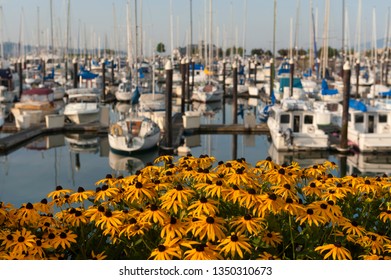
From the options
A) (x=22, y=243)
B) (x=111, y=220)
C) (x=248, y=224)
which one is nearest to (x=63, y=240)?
(x=22, y=243)

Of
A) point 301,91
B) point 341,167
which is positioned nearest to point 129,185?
point 341,167

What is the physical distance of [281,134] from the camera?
2711 cm

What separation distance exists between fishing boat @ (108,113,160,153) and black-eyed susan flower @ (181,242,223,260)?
73.6 ft

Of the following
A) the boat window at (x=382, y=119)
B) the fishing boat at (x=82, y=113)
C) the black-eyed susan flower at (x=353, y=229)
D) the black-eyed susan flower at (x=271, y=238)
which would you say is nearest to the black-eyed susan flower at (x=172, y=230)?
the black-eyed susan flower at (x=271, y=238)

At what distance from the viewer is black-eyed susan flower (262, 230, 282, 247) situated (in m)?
4.85

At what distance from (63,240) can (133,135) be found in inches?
864

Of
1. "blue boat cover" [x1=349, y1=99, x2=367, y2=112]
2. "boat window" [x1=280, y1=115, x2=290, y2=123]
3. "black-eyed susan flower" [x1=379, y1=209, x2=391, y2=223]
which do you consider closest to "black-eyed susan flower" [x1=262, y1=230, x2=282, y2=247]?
"black-eyed susan flower" [x1=379, y1=209, x2=391, y2=223]

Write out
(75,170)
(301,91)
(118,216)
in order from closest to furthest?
(118,216)
(75,170)
(301,91)

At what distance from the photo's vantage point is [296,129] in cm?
2894

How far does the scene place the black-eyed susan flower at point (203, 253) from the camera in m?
3.98

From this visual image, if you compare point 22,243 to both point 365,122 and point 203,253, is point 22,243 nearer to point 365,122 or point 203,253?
point 203,253

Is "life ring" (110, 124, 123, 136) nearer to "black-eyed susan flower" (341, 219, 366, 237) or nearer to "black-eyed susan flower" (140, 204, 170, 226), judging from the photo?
"black-eyed susan flower" (140, 204, 170, 226)

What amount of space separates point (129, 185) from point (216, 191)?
1.23 m
